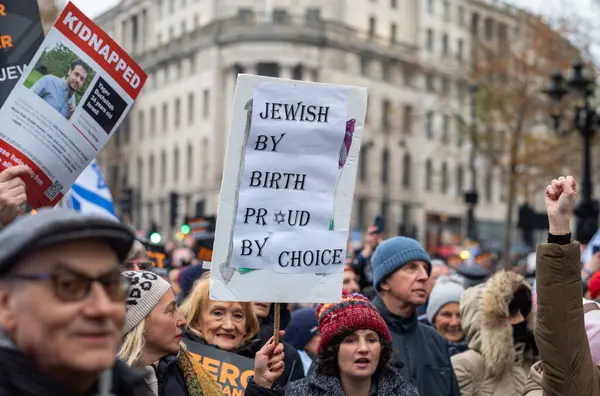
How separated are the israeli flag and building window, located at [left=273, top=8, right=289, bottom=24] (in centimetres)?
5915

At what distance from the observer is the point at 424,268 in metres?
6.21

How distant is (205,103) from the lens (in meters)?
69.4

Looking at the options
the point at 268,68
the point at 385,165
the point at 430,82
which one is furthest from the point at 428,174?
the point at 268,68

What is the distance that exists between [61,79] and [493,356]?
2924 mm

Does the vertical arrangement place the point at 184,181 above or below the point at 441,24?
below

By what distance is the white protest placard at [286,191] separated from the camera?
15.5ft

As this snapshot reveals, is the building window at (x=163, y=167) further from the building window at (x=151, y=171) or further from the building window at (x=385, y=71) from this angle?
the building window at (x=385, y=71)

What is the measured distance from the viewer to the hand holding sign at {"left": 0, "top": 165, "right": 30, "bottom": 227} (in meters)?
3.84

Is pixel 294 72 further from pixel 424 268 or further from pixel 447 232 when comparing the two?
pixel 424 268

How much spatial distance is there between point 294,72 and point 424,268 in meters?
60.7

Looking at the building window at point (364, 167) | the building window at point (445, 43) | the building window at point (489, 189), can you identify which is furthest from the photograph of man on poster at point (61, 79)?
the building window at point (489, 189)

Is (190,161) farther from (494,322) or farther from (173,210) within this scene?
(494,322)

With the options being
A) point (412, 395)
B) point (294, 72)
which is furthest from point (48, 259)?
point (294, 72)

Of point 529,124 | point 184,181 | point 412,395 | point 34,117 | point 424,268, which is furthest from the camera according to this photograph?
point 184,181
